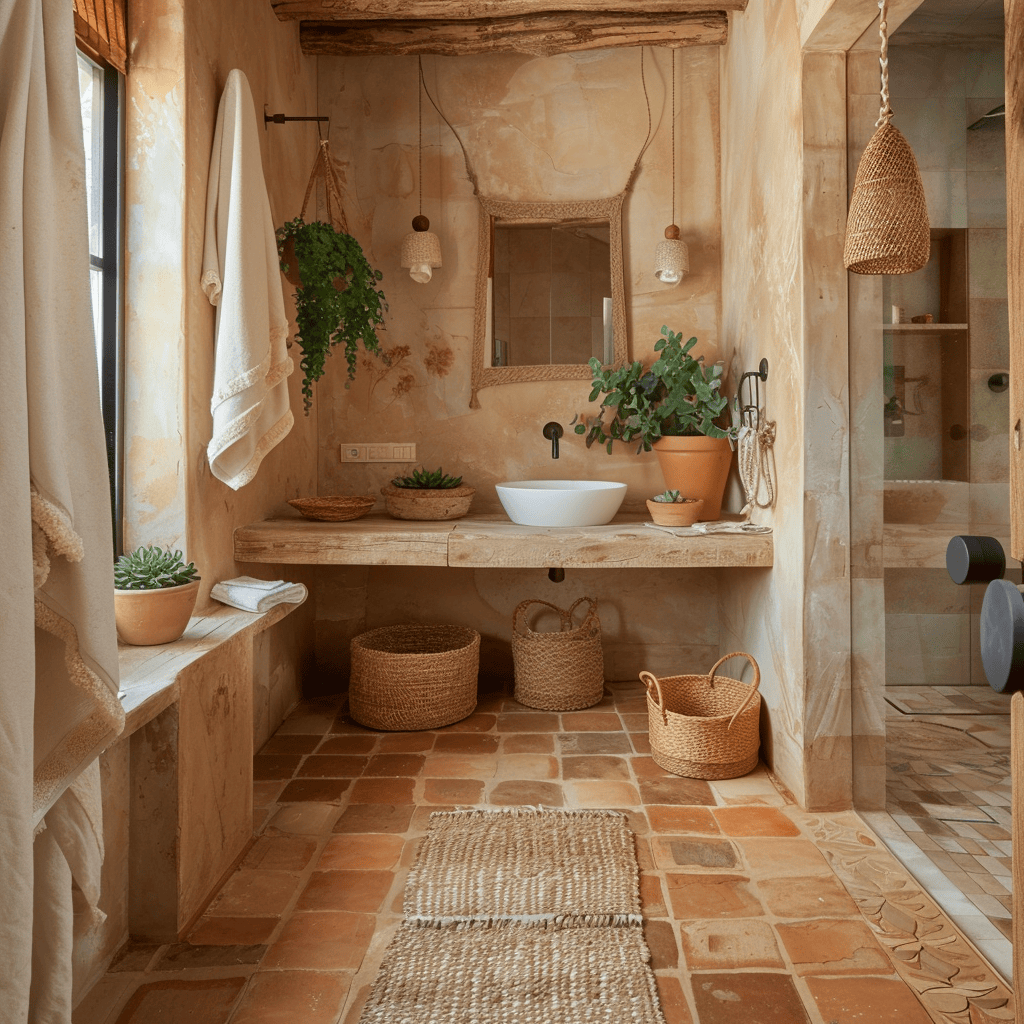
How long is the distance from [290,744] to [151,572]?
1.19m

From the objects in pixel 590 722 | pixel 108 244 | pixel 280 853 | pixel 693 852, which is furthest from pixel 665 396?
pixel 280 853

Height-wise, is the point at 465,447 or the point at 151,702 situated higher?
the point at 465,447

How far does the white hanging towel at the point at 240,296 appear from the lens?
7.43ft

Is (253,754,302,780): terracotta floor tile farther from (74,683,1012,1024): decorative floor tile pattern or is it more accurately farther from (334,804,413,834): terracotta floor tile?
(334,804,413,834): terracotta floor tile

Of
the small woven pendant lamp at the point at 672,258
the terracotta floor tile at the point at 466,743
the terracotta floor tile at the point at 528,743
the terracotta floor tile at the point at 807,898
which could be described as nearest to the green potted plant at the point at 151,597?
the terracotta floor tile at the point at 466,743

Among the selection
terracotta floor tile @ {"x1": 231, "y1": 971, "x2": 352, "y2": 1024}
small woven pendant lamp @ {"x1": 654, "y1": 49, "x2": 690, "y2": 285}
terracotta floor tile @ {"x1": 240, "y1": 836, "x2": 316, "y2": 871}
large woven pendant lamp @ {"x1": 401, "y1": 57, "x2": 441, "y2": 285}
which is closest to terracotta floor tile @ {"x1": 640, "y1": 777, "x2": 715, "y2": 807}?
terracotta floor tile @ {"x1": 240, "y1": 836, "x2": 316, "y2": 871}

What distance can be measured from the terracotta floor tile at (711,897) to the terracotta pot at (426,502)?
1.58 meters

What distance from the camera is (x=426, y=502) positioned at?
10.2 ft

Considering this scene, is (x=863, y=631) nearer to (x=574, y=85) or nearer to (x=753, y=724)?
(x=753, y=724)

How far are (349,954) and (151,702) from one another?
0.66 metres

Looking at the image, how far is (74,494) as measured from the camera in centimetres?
112

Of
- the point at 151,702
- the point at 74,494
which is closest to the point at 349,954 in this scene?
the point at 151,702

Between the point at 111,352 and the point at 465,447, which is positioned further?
the point at 465,447

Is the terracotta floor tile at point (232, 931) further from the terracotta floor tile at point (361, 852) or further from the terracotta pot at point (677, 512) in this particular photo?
the terracotta pot at point (677, 512)
